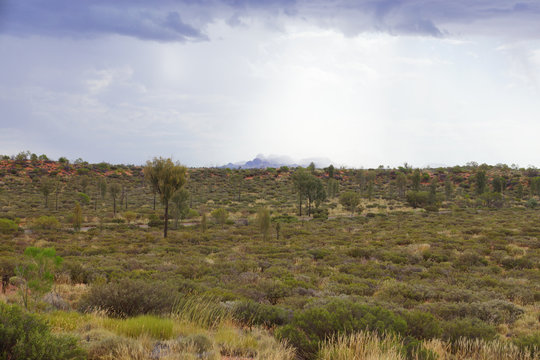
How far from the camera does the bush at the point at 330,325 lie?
4.71m

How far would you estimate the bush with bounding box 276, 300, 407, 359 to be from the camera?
471 centimetres

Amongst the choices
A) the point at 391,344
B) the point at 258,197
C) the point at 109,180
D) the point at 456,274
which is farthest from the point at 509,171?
the point at 109,180

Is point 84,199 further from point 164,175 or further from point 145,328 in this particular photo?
point 145,328

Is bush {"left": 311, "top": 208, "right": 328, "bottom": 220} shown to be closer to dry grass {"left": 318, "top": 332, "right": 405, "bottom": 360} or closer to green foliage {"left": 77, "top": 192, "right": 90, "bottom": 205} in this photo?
dry grass {"left": 318, "top": 332, "right": 405, "bottom": 360}

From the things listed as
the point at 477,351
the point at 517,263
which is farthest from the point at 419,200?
Answer: the point at 477,351

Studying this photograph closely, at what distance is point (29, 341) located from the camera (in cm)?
332

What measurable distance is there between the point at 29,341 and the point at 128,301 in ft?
10.4

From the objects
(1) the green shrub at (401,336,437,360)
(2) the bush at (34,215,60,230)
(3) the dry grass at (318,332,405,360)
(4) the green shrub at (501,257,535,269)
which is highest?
(3) the dry grass at (318,332,405,360)

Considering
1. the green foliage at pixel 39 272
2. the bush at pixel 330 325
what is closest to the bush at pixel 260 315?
the bush at pixel 330 325

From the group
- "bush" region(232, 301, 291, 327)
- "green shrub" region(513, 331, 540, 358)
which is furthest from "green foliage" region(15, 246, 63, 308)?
"green shrub" region(513, 331, 540, 358)

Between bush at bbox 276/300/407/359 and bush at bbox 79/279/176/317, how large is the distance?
2.81 metres

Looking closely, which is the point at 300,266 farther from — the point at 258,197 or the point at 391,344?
the point at 258,197

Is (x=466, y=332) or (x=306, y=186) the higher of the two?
(x=306, y=186)

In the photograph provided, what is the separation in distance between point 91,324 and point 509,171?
10295 cm
